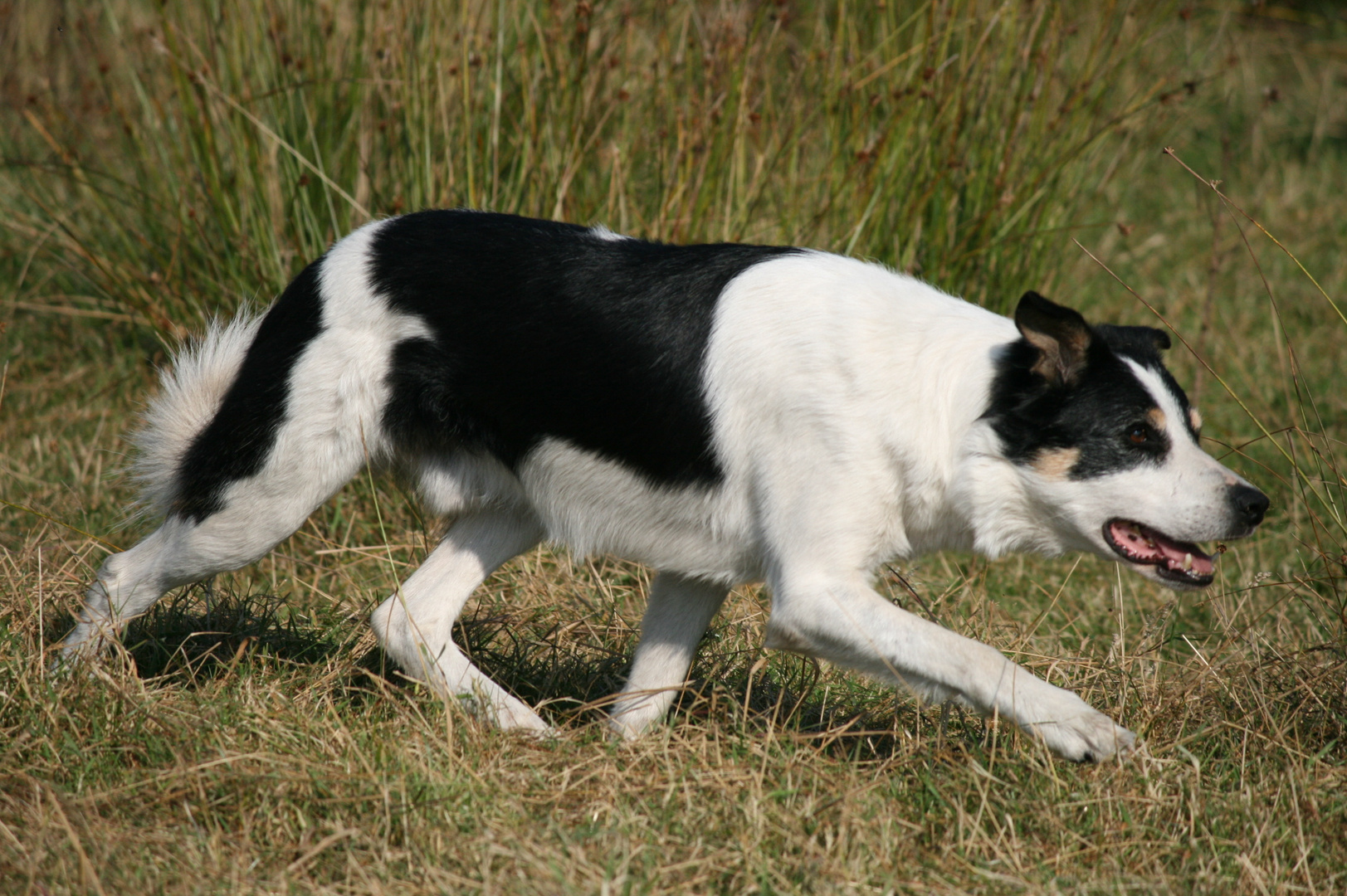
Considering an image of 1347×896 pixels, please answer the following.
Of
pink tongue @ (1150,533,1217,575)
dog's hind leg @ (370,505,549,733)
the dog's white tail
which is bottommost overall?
dog's hind leg @ (370,505,549,733)

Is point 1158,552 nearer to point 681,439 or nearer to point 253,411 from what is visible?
point 681,439

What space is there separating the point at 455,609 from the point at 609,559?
114cm

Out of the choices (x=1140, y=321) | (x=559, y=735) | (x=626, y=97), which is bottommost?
(x=1140, y=321)

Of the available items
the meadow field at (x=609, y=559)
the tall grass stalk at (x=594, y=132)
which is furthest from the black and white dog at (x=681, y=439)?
the tall grass stalk at (x=594, y=132)

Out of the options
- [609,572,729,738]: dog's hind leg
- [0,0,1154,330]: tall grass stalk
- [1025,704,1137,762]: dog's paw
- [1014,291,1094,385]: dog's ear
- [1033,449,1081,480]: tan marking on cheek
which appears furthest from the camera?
[0,0,1154,330]: tall grass stalk

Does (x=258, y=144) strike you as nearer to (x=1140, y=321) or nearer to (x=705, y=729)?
(x=705, y=729)

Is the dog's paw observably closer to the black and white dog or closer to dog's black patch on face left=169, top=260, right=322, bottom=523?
the black and white dog

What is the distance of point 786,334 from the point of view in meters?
3.15

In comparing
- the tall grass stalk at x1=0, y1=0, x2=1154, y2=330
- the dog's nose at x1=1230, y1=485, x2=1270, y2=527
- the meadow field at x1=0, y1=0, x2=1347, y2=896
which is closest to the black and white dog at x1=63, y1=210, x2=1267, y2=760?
the dog's nose at x1=1230, y1=485, x2=1270, y2=527

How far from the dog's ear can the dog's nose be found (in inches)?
17.1

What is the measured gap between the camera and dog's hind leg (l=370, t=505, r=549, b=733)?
3430 millimetres

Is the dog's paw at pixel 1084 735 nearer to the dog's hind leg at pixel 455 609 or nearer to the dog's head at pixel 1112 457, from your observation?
the dog's head at pixel 1112 457

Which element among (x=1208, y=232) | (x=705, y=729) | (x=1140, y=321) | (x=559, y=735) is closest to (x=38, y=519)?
(x=559, y=735)

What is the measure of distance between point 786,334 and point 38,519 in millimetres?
2910
